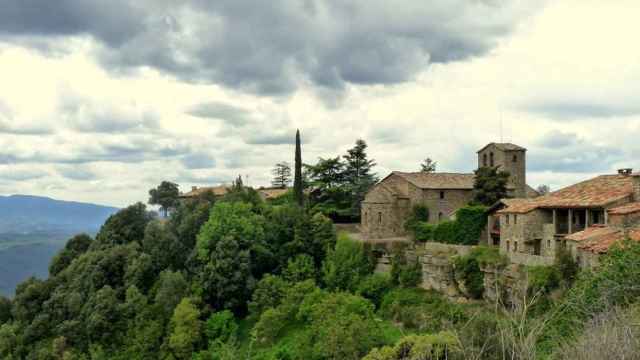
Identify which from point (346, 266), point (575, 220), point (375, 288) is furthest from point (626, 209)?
point (346, 266)

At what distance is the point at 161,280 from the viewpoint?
5347 centimetres

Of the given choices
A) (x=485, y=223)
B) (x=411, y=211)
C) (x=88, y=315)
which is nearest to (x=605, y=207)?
(x=485, y=223)

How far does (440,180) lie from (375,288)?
12106mm

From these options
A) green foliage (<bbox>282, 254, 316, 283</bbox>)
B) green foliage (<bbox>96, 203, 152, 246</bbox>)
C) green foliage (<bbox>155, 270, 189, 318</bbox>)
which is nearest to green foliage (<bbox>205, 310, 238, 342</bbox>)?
green foliage (<bbox>155, 270, 189, 318</bbox>)

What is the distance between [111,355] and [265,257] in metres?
13.5

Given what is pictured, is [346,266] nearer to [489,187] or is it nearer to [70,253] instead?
[489,187]

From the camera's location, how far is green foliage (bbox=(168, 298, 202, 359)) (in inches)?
1852

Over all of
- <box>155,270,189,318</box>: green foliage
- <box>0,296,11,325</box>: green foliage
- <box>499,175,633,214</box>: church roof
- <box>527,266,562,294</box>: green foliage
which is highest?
<box>499,175,633,214</box>: church roof

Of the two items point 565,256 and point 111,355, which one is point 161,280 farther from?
point 565,256

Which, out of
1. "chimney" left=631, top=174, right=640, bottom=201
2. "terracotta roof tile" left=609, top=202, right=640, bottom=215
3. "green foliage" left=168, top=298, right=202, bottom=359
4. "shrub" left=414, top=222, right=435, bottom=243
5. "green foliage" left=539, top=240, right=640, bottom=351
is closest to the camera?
"green foliage" left=539, top=240, right=640, bottom=351

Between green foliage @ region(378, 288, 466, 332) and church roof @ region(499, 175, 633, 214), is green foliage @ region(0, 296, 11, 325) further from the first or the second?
church roof @ region(499, 175, 633, 214)

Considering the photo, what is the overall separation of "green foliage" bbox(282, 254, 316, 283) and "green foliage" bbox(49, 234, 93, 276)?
24813 mm

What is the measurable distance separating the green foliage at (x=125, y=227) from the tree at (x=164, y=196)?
21894 millimetres

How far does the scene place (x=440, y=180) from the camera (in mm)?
53031
